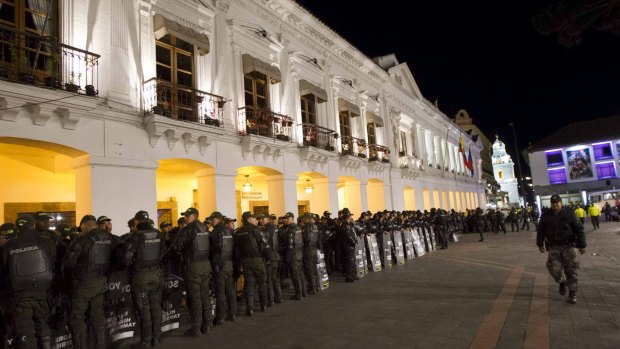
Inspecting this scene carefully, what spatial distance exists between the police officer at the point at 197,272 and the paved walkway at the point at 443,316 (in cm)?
→ 28

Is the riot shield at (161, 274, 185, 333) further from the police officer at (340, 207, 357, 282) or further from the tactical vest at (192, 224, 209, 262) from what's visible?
the police officer at (340, 207, 357, 282)

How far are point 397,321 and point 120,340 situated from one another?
14.2 ft

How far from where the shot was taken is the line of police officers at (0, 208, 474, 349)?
482 centimetres

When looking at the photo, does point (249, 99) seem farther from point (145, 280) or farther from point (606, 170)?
point (606, 170)

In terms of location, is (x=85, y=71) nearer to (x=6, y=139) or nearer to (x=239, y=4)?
(x=6, y=139)

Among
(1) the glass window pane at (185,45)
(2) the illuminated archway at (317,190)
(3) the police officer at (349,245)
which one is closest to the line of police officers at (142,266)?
(3) the police officer at (349,245)

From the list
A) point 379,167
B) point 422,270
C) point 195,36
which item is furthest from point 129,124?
point 379,167

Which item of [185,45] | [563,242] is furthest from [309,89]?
[563,242]

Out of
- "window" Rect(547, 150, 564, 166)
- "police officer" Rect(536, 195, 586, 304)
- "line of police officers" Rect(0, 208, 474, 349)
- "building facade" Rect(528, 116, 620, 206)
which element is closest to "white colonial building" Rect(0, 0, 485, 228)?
"line of police officers" Rect(0, 208, 474, 349)

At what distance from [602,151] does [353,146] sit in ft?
146

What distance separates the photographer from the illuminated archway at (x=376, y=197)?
2080 cm

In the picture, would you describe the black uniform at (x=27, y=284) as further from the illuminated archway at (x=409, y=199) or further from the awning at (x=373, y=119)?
the illuminated archway at (x=409, y=199)

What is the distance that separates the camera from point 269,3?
1407cm

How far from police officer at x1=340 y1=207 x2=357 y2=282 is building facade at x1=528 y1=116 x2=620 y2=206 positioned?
47.3 metres
